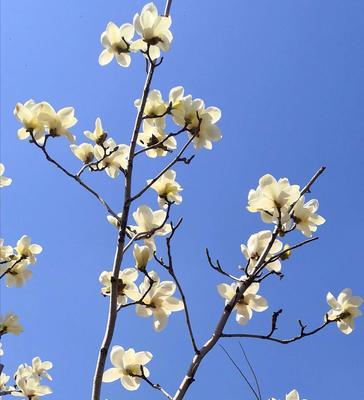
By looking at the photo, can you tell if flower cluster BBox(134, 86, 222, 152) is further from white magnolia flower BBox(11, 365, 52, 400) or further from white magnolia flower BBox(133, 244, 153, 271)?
white magnolia flower BBox(11, 365, 52, 400)

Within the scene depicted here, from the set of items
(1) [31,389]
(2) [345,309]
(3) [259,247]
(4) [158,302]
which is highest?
(1) [31,389]

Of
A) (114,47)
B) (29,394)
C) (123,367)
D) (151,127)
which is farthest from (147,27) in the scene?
(29,394)

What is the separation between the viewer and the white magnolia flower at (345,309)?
2.31m

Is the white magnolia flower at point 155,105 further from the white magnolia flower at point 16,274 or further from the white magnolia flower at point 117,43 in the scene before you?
the white magnolia flower at point 16,274

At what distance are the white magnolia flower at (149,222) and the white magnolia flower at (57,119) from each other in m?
0.45

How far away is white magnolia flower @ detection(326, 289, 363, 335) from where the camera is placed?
2.31m

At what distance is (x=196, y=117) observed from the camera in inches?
94.7

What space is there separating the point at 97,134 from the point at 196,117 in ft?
1.47

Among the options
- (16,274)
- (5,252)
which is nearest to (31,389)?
(16,274)

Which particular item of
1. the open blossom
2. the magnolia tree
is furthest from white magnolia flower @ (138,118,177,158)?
the open blossom

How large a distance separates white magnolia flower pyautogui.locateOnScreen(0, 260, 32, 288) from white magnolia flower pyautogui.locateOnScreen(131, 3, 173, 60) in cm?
145

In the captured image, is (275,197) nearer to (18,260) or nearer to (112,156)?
(112,156)

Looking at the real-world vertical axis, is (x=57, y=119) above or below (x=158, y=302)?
above

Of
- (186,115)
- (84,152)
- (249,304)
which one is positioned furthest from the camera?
(84,152)
